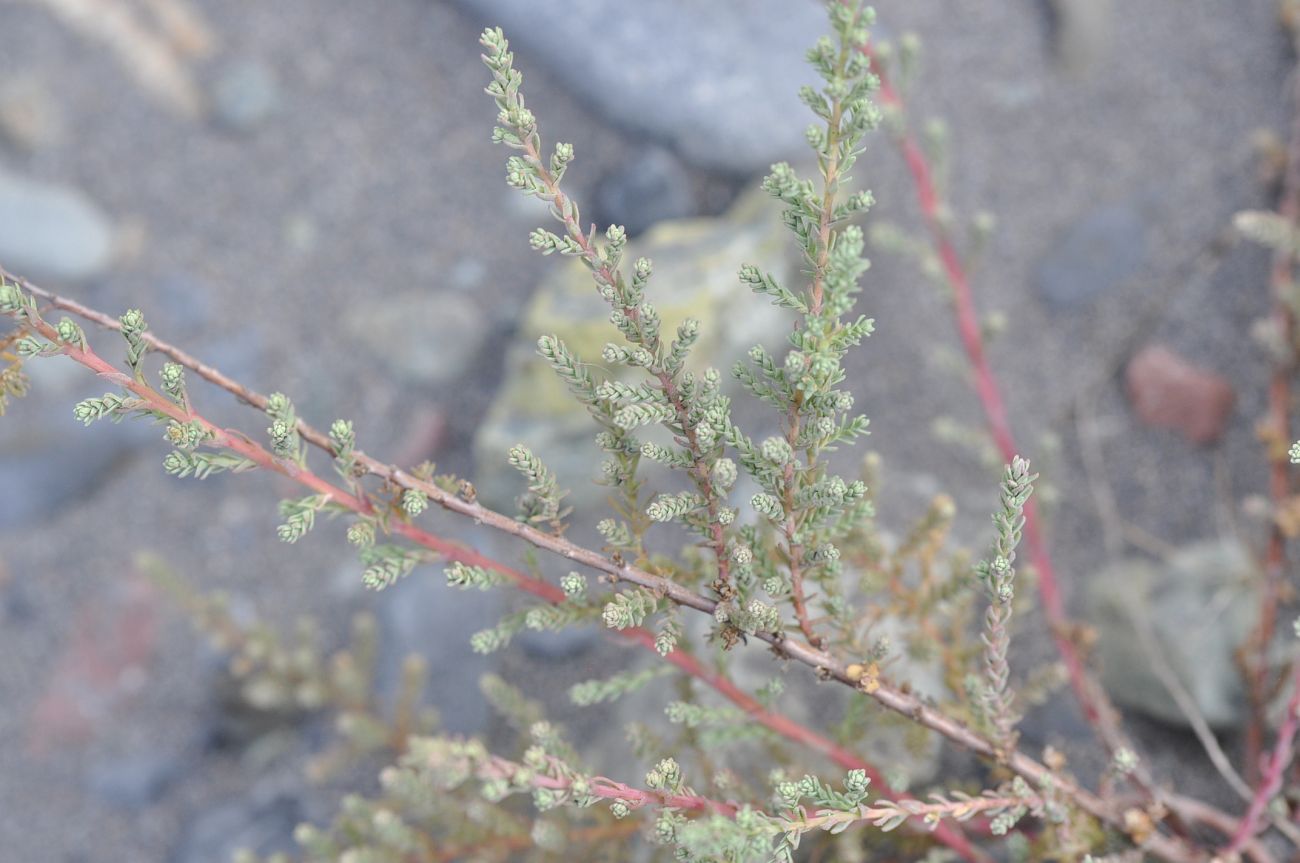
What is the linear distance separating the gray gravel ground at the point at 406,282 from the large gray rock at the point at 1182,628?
0.39 feet

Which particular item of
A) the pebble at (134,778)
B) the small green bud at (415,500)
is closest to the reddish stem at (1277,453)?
the small green bud at (415,500)

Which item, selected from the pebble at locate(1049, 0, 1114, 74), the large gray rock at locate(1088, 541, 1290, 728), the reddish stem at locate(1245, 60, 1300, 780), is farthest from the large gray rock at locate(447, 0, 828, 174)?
the large gray rock at locate(1088, 541, 1290, 728)

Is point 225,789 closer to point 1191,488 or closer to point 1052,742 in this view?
point 1052,742

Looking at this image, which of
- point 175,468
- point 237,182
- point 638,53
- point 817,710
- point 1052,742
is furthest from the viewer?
point 237,182

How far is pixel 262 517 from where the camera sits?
2994 mm

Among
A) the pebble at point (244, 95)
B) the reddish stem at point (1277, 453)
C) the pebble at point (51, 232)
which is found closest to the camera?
the reddish stem at point (1277, 453)

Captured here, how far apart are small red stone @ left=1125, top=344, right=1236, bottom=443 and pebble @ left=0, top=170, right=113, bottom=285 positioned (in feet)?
9.26

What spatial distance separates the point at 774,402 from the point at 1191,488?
5.50 feet

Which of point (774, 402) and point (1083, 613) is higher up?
point (1083, 613)

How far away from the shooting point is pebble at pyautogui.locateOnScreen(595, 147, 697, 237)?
2928 millimetres

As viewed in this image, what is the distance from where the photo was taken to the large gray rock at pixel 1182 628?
2158mm

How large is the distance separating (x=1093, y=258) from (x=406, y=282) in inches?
71.8

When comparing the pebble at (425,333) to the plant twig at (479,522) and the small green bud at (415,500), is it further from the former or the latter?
the small green bud at (415,500)

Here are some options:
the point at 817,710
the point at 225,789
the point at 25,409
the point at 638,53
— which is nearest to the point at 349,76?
the point at 638,53
